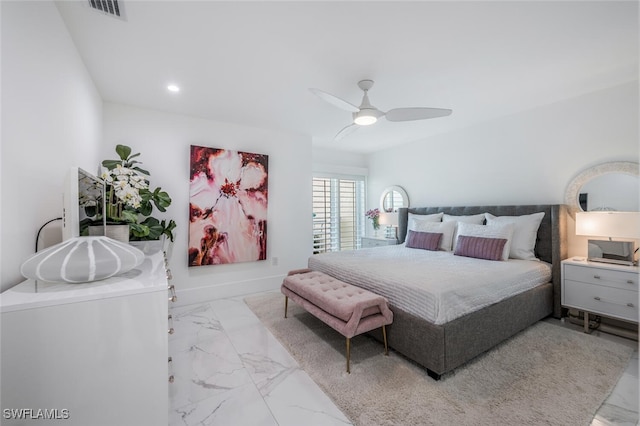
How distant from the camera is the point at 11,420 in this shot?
87 centimetres

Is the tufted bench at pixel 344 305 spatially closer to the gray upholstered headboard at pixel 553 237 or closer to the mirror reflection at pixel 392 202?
the gray upholstered headboard at pixel 553 237

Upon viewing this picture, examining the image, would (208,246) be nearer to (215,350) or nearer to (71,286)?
(215,350)

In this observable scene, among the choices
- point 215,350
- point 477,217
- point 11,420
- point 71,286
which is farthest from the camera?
point 477,217

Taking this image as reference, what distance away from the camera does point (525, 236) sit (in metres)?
3.09

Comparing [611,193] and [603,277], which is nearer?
[603,277]

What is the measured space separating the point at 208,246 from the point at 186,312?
0.86 m

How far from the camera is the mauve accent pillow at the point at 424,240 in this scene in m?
3.67

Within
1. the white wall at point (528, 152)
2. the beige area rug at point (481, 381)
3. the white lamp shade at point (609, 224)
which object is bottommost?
the beige area rug at point (481, 381)

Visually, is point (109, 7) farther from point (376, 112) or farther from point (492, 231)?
point (492, 231)

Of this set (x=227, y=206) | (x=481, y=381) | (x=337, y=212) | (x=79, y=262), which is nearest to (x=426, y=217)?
(x=337, y=212)

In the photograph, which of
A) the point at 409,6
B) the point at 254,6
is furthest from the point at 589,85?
the point at 254,6

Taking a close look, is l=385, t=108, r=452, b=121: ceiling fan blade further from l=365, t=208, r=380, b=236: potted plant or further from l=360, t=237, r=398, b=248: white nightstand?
l=365, t=208, r=380, b=236: potted plant

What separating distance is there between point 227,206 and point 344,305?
95.4 inches

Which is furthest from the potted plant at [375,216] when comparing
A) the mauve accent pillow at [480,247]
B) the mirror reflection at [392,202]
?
the mauve accent pillow at [480,247]
